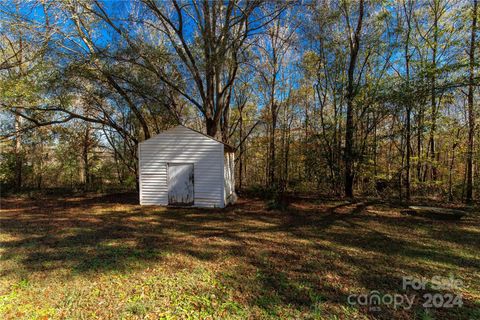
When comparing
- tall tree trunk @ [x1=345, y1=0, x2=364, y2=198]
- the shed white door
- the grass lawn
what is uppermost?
tall tree trunk @ [x1=345, y1=0, x2=364, y2=198]

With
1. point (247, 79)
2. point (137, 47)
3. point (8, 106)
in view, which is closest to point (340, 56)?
point (247, 79)

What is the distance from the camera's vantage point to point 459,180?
870 centimetres

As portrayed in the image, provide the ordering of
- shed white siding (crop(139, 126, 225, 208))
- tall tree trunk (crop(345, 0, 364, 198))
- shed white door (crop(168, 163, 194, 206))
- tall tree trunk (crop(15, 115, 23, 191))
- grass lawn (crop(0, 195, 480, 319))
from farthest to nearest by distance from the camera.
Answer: tall tree trunk (crop(15, 115, 23, 191)) → tall tree trunk (crop(345, 0, 364, 198)) → shed white door (crop(168, 163, 194, 206)) → shed white siding (crop(139, 126, 225, 208)) → grass lawn (crop(0, 195, 480, 319))

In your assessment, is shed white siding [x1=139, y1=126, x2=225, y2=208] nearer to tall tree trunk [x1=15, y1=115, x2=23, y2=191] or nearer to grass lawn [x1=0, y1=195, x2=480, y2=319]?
grass lawn [x1=0, y1=195, x2=480, y2=319]

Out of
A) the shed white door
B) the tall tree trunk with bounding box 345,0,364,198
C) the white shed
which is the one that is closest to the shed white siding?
the white shed

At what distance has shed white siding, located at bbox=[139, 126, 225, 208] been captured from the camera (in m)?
7.62

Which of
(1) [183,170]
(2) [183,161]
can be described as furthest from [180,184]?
(2) [183,161]

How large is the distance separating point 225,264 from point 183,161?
16.1ft

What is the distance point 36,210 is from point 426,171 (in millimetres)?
15339

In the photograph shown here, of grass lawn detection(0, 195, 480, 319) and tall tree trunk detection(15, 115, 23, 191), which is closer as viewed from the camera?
grass lawn detection(0, 195, 480, 319)

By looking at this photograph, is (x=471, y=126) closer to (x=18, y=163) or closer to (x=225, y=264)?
(x=225, y=264)

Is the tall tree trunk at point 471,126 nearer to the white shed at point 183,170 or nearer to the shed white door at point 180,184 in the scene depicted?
the white shed at point 183,170

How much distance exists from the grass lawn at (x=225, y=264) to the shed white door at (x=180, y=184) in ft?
4.06

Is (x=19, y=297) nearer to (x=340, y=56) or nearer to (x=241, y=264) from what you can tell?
(x=241, y=264)
